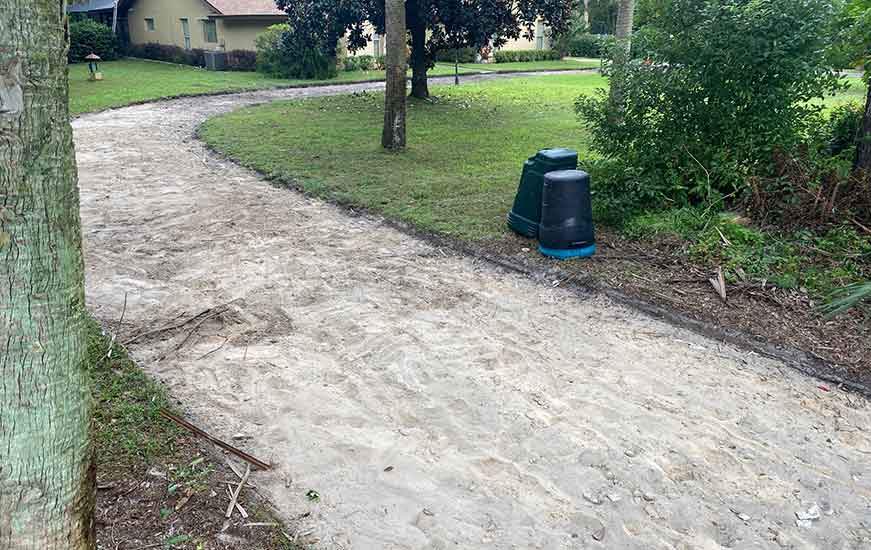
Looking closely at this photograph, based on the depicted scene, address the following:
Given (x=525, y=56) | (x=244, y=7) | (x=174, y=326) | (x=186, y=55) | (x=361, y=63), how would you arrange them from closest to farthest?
(x=174, y=326) < (x=244, y=7) < (x=361, y=63) < (x=186, y=55) < (x=525, y=56)

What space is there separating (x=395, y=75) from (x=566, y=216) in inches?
231

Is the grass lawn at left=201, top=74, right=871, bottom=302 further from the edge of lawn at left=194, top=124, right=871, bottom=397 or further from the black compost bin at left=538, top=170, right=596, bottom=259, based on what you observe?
the black compost bin at left=538, top=170, right=596, bottom=259

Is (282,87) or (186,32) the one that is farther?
(186,32)

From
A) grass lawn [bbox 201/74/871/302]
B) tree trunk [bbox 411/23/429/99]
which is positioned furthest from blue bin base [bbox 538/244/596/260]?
tree trunk [bbox 411/23/429/99]

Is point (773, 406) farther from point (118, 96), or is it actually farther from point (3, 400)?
point (118, 96)

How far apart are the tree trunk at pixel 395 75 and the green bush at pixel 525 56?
26821 mm

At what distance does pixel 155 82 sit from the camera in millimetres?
24125

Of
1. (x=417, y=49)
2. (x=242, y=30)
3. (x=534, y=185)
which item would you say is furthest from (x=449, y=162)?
(x=242, y=30)

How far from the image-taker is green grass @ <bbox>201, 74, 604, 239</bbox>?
29.5ft

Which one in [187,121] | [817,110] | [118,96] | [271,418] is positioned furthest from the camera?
[118,96]

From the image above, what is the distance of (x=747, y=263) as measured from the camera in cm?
654

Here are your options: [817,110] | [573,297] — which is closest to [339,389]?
[573,297]

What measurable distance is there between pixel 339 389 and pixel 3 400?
8.36 ft

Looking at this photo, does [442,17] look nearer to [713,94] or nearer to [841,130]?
[713,94]
